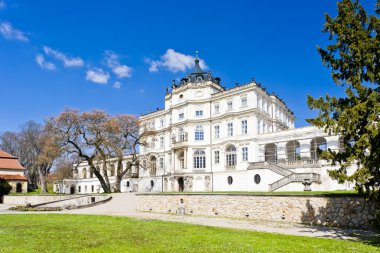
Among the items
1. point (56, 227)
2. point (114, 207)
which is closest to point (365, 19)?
point (56, 227)

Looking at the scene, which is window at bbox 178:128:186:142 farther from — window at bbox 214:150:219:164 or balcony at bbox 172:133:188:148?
window at bbox 214:150:219:164

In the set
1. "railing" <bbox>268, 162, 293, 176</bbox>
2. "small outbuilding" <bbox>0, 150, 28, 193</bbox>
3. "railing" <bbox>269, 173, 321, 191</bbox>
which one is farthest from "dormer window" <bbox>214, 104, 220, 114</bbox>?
"small outbuilding" <bbox>0, 150, 28, 193</bbox>

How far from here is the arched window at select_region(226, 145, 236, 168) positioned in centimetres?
4381

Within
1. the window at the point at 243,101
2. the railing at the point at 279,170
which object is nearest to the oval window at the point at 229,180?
the railing at the point at 279,170

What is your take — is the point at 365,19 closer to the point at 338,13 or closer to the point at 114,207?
the point at 338,13

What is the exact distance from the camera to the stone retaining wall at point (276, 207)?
664 inches

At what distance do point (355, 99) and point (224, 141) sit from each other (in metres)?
31.7

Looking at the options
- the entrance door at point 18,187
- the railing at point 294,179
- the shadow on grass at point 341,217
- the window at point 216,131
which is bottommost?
the entrance door at point 18,187

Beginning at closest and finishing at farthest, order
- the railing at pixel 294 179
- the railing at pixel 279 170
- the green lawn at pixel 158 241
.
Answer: the green lawn at pixel 158 241
the railing at pixel 294 179
the railing at pixel 279 170

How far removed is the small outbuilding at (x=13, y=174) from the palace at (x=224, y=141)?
1810cm

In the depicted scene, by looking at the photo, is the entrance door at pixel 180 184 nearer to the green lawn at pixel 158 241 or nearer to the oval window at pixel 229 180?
the oval window at pixel 229 180

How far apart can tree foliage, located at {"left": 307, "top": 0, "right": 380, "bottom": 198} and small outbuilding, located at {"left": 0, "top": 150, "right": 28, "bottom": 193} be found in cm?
5045

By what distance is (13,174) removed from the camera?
54.7m

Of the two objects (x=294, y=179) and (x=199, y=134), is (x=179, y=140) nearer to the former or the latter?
(x=199, y=134)
